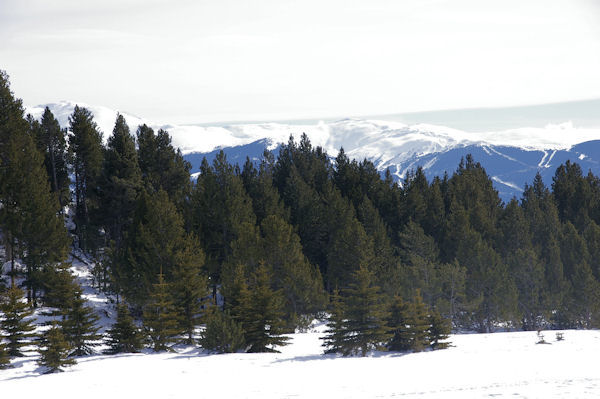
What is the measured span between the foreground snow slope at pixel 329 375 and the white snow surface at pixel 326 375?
0.12ft

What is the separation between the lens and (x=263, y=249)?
4162 cm

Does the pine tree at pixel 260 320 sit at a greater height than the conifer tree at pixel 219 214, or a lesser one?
lesser

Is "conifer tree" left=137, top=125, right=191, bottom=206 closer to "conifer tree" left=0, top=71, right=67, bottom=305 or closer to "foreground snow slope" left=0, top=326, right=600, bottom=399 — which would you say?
"conifer tree" left=0, top=71, right=67, bottom=305

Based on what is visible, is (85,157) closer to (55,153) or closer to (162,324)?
(55,153)

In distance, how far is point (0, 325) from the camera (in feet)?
85.1

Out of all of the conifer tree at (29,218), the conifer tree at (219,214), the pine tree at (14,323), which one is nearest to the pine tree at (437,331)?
the conifer tree at (219,214)

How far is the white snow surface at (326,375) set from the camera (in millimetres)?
18891

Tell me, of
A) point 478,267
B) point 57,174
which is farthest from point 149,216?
point 478,267

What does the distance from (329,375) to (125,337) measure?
12.6 m

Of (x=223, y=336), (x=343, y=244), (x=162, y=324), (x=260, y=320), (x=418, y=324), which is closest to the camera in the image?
(x=418, y=324)

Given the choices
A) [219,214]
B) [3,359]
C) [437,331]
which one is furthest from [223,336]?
[219,214]

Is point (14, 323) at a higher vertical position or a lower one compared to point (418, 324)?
higher

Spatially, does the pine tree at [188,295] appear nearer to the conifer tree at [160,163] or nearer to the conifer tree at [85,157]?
the conifer tree at [160,163]

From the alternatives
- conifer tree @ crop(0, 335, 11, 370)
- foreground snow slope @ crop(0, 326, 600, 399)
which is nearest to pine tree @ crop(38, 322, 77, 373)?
foreground snow slope @ crop(0, 326, 600, 399)
